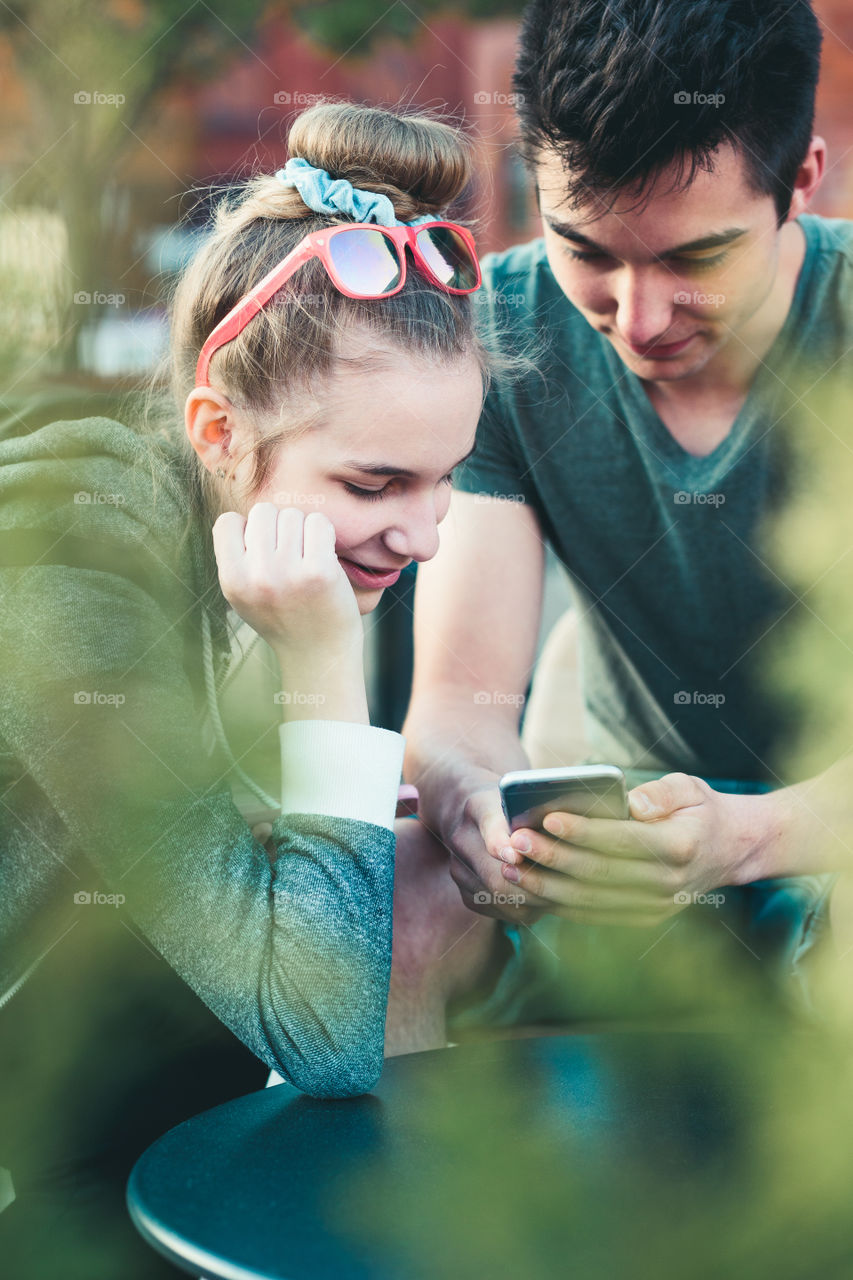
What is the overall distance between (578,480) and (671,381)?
0.85ft

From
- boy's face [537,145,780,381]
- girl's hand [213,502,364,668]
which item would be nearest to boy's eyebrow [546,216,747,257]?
boy's face [537,145,780,381]

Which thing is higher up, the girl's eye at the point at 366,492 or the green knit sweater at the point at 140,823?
the girl's eye at the point at 366,492

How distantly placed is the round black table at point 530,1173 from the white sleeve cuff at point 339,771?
30 centimetres

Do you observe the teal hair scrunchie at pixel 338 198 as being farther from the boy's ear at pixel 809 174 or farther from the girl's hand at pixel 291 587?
the boy's ear at pixel 809 174

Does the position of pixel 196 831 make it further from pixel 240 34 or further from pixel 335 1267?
pixel 240 34

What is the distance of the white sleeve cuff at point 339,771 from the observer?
4.71 ft

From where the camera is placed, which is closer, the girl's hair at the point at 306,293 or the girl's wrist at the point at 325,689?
the girl's wrist at the point at 325,689

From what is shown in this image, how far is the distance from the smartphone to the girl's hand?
25cm

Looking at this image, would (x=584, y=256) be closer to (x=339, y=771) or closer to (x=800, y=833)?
(x=800, y=833)

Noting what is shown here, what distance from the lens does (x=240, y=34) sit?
680 cm

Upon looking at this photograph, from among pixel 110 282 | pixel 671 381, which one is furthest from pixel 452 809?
pixel 110 282

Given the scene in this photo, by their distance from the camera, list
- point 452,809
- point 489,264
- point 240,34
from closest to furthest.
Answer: point 452,809 → point 489,264 → point 240,34

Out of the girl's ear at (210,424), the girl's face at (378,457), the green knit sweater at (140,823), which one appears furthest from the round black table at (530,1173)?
the girl's ear at (210,424)

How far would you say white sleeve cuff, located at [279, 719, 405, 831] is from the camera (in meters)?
1.44
